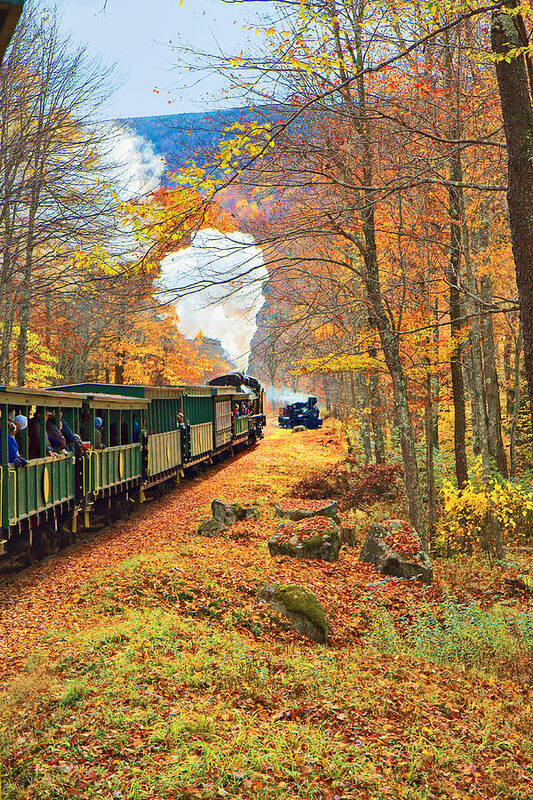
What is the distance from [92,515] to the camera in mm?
15844

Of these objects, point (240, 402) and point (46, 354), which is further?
point (240, 402)

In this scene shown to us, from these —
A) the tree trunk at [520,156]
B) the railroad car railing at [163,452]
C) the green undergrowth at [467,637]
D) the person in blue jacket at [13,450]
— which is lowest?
the green undergrowth at [467,637]

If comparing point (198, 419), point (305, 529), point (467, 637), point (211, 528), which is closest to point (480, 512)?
point (305, 529)

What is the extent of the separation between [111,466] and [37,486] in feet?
14.1

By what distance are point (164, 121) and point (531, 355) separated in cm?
468

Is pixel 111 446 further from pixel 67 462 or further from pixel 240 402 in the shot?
pixel 240 402

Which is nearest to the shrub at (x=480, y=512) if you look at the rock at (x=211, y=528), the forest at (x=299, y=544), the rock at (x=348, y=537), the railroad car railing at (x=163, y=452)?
the forest at (x=299, y=544)

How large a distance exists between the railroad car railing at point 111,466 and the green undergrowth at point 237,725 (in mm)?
6594

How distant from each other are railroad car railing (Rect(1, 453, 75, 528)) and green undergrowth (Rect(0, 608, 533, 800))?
10.1ft

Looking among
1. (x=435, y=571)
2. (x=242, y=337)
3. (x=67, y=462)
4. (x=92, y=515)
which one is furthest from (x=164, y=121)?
(x=242, y=337)

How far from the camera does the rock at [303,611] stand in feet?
25.7

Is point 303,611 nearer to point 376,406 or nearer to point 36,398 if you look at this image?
point 36,398

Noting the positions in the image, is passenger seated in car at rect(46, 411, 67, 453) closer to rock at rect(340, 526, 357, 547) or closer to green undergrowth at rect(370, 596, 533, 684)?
rock at rect(340, 526, 357, 547)

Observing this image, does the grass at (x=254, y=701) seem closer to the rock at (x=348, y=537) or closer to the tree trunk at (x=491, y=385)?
the rock at (x=348, y=537)
